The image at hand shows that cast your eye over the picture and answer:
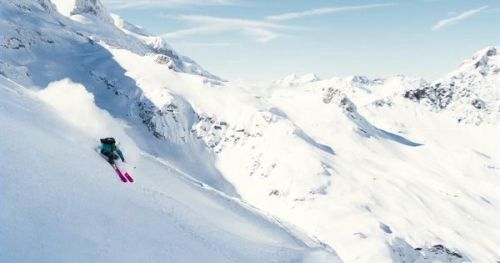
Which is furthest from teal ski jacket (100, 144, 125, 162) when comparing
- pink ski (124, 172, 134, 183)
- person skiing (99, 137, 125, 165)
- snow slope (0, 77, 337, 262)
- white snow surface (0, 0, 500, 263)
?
pink ski (124, 172, 134, 183)

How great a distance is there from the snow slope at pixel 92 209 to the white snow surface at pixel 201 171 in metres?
0.08

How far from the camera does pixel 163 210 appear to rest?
25.4 meters

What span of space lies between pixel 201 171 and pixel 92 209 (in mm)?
100409

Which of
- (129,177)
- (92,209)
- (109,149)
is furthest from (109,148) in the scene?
(92,209)

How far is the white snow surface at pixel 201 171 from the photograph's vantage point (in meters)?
20.9

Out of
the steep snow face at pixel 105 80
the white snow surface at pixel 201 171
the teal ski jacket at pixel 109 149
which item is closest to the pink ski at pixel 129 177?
the white snow surface at pixel 201 171

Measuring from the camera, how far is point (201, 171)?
120875mm

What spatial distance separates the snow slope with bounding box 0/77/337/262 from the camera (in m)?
17.9

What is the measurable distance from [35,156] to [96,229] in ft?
14.4

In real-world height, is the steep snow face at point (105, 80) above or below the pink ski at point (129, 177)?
above

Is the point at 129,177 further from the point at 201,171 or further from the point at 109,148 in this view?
the point at 201,171

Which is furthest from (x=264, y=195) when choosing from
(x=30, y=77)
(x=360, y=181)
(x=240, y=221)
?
(x=240, y=221)

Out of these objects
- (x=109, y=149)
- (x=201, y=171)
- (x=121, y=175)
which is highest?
(x=109, y=149)

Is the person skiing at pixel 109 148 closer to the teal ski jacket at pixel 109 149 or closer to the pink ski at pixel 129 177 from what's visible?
the teal ski jacket at pixel 109 149
